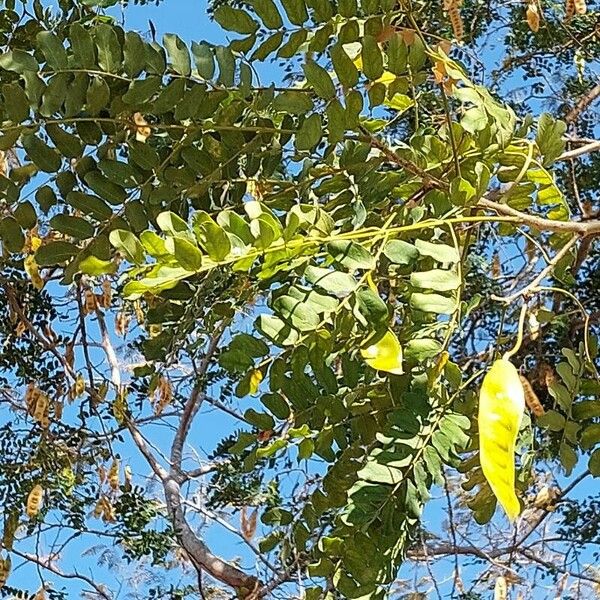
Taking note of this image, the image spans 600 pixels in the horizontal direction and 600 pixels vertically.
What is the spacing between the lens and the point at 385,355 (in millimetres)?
594

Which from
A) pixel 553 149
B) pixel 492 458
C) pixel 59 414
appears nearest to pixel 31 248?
pixel 59 414

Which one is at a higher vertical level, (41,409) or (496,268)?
(496,268)

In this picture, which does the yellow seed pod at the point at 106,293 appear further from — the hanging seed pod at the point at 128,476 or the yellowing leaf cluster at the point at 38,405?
the hanging seed pod at the point at 128,476

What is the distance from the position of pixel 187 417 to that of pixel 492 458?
2.47 m

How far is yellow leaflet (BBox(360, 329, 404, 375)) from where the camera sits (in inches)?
23.1

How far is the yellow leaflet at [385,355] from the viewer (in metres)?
0.59

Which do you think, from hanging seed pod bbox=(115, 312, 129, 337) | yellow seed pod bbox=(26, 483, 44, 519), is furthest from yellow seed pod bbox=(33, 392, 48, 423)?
hanging seed pod bbox=(115, 312, 129, 337)

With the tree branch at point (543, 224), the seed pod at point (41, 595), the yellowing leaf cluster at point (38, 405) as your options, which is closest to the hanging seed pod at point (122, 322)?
the yellowing leaf cluster at point (38, 405)

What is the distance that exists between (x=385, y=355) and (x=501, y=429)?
0.15m

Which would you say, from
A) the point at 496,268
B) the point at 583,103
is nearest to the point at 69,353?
the point at 496,268

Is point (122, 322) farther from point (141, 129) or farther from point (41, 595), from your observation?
point (141, 129)

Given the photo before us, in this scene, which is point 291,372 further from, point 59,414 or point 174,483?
point 174,483

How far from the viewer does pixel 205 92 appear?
0.75 metres

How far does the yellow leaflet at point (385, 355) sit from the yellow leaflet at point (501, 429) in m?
0.11
